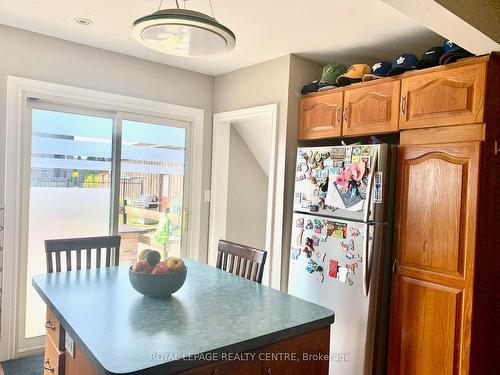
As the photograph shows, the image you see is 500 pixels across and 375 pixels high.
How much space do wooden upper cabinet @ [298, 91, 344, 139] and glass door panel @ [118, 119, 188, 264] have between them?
1.25 metres

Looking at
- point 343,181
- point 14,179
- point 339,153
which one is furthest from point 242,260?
point 14,179

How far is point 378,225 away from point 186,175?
198 cm

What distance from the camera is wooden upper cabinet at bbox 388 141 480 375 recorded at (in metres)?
1.98

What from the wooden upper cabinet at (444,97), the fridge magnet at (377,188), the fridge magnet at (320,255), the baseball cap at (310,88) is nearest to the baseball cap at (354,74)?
the baseball cap at (310,88)

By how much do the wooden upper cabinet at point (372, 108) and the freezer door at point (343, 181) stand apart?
0.73 ft

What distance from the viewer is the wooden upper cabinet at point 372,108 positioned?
236 cm

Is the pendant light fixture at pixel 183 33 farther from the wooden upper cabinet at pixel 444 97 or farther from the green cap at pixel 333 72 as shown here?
the green cap at pixel 333 72

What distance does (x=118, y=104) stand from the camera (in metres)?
3.10

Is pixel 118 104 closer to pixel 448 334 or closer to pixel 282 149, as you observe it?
pixel 282 149

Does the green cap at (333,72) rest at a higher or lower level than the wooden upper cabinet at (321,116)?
higher

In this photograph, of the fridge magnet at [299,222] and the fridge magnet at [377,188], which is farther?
the fridge magnet at [299,222]

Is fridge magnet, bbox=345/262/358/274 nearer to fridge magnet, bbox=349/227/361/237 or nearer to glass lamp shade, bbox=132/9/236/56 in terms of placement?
fridge magnet, bbox=349/227/361/237

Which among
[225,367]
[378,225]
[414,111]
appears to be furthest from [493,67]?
[225,367]

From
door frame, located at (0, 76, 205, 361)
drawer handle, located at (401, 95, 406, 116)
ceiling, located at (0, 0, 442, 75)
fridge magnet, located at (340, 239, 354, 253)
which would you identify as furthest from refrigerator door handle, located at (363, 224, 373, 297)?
door frame, located at (0, 76, 205, 361)
